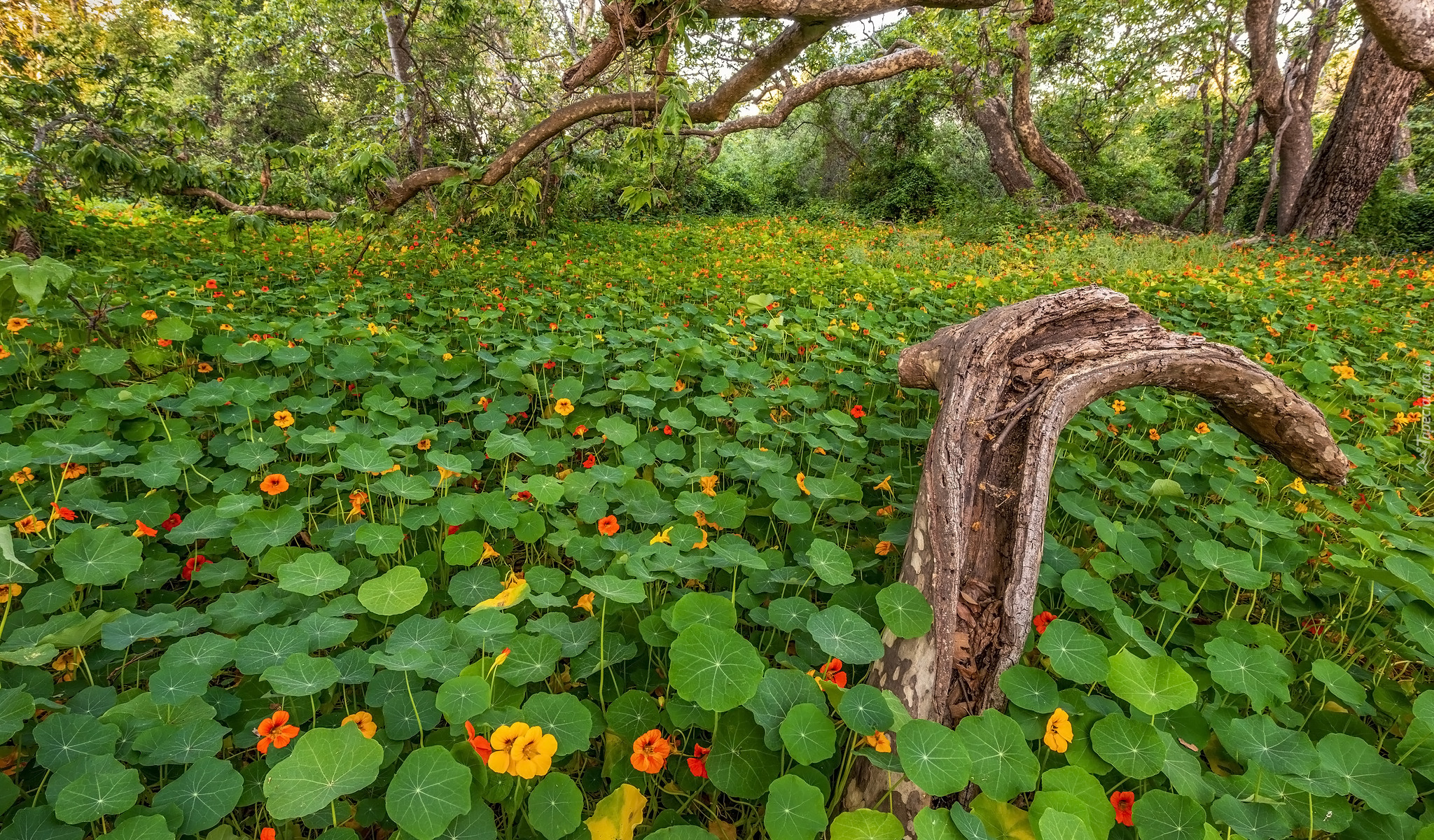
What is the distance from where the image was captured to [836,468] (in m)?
2.47

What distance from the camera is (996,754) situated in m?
1.23

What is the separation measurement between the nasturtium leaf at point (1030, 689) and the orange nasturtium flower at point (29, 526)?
2.64 metres

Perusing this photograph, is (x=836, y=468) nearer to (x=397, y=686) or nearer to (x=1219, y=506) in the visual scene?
(x=1219, y=506)

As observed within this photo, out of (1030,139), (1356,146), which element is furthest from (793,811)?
(1030,139)

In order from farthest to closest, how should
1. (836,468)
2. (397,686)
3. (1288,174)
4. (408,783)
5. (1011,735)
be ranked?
1. (1288,174)
2. (836,468)
3. (397,686)
4. (1011,735)
5. (408,783)

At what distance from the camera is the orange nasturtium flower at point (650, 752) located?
4.00ft

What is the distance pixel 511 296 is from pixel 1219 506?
4.49m

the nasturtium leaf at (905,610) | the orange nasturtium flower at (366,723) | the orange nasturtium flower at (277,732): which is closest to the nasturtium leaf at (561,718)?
the orange nasturtium flower at (366,723)

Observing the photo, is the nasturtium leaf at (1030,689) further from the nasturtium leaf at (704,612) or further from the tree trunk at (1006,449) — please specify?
the nasturtium leaf at (704,612)

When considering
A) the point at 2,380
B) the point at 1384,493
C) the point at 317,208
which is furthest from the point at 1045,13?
the point at 2,380

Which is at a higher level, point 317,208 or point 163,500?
point 317,208

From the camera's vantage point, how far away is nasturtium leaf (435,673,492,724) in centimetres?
→ 120

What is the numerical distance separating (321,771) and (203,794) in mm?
274

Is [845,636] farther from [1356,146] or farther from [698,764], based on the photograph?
[1356,146]
